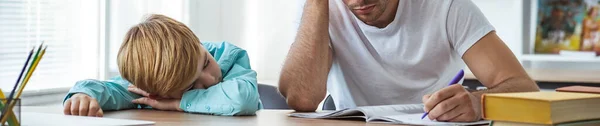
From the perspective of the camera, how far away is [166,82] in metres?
1.78

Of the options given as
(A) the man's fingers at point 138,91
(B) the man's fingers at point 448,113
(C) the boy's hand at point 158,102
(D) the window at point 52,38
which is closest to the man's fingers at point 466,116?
(B) the man's fingers at point 448,113

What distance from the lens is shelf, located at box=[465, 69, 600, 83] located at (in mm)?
3160

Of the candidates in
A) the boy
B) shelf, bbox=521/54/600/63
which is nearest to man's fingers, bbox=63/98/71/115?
the boy

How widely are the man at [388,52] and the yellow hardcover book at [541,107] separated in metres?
0.79

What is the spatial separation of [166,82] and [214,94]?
106mm

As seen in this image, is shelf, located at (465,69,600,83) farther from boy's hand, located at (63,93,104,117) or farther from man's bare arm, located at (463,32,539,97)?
boy's hand, located at (63,93,104,117)

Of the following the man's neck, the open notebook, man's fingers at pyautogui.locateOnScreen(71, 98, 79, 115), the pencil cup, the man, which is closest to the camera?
the pencil cup

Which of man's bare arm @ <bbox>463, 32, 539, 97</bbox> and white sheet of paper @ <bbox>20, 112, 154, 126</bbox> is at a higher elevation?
man's bare arm @ <bbox>463, 32, 539, 97</bbox>

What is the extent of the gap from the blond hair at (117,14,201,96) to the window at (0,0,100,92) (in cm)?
102

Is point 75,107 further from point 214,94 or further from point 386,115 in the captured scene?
Result: point 386,115

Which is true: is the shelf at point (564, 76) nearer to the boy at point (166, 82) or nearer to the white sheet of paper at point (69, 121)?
the boy at point (166, 82)

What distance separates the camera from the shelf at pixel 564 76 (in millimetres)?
3160

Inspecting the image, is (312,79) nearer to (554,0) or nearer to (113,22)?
(113,22)

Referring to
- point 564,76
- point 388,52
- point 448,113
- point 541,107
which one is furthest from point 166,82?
point 564,76
